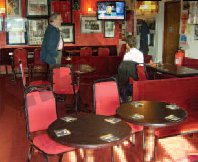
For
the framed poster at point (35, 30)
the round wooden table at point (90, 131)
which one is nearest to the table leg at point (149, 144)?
the round wooden table at point (90, 131)

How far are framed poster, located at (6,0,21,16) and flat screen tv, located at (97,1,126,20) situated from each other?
2495 mm

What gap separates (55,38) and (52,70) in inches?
28.6

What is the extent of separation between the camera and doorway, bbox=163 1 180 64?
9.55 meters

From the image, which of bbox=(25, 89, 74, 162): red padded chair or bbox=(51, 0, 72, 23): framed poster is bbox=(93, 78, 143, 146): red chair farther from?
bbox=(51, 0, 72, 23): framed poster

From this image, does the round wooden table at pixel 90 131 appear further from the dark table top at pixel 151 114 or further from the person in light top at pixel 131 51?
the person in light top at pixel 131 51

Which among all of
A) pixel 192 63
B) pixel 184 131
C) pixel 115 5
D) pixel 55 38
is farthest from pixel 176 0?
pixel 184 131

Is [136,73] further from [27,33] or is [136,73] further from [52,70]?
[27,33]

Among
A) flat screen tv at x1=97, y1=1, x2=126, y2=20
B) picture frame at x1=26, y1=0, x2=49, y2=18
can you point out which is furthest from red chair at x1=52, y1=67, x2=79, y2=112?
picture frame at x1=26, y1=0, x2=49, y2=18

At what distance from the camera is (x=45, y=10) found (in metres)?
10.1

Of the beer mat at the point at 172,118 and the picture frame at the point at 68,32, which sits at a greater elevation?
the picture frame at the point at 68,32

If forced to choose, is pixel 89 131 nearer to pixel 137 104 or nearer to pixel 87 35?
pixel 137 104

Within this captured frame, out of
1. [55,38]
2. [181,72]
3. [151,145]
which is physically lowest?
[151,145]

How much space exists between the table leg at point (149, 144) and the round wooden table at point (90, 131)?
62 cm

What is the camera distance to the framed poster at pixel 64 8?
1020cm
